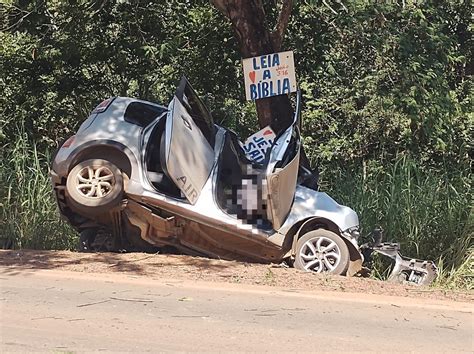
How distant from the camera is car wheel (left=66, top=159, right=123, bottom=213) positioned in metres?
7.70

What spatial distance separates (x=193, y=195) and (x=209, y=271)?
34.6 inches

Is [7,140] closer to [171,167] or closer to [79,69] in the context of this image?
[79,69]

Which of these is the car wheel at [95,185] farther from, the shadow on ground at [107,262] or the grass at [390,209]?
the grass at [390,209]

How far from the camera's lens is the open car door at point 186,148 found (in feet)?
24.4

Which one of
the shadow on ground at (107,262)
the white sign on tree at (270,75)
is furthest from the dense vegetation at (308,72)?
the shadow on ground at (107,262)

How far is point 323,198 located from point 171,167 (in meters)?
2.15

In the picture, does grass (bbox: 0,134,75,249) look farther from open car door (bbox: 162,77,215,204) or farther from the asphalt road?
open car door (bbox: 162,77,215,204)

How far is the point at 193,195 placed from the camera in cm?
776

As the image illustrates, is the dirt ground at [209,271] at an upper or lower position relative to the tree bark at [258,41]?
lower

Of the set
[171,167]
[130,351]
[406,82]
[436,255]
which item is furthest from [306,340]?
[406,82]

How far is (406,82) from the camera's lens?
11.5 metres

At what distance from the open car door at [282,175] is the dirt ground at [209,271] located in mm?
663

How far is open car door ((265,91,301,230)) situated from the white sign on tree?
1663 millimetres

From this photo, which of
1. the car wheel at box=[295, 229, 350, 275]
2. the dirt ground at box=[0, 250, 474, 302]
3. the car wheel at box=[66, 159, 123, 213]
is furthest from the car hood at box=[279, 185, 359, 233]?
the car wheel at box=[66, 159, 123, 213]
